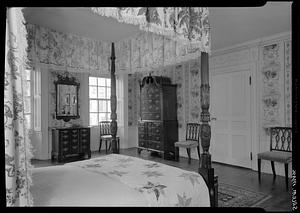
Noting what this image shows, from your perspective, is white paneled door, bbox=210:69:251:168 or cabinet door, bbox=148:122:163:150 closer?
white paneled door, bbox=210:69:251:168

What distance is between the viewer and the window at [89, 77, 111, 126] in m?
6.24

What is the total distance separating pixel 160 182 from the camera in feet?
5.77

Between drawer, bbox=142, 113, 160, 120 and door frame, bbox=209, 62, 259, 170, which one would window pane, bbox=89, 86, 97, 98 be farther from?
door frame, bbox=209, 62, 259, 170

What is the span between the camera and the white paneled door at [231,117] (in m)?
4.57

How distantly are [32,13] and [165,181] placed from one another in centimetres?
256

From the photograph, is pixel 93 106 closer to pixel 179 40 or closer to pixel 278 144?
pixel 278 144

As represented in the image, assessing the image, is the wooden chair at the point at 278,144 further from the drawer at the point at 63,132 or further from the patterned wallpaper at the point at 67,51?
the drawer at the point at 63,132

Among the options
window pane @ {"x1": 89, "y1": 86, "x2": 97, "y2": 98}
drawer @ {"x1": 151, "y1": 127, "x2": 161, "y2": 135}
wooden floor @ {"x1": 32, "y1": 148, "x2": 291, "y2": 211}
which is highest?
window pane @ {"x1": 89, "y1": 86, "x2": 97, "y2": 98}

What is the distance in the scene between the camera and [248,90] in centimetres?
455

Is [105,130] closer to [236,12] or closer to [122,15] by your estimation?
[236,12]

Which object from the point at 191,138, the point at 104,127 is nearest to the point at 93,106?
the point at 104,127

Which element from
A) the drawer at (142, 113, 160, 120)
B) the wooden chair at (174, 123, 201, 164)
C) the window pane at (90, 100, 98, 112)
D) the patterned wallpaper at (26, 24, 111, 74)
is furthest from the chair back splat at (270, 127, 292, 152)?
the window pane at (90, 100, 98, 112)

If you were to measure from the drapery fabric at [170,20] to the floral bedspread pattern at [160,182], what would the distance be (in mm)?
1099

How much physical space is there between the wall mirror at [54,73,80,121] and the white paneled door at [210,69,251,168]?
323 centimetres
